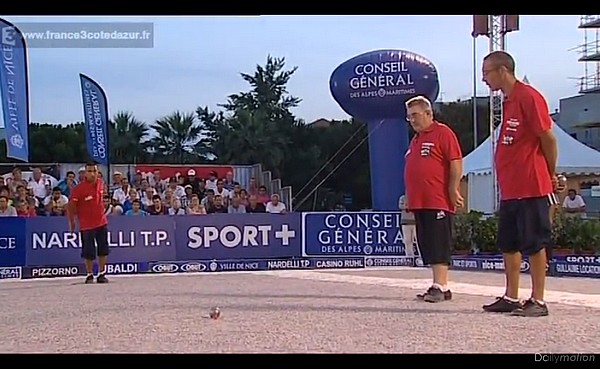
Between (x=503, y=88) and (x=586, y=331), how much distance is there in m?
2.08

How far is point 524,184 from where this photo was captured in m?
6.25

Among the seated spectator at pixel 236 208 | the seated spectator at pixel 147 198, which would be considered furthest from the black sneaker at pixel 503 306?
the seated spectator at pixel 147 198

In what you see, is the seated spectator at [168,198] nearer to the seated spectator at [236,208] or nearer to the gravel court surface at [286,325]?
the seated spectator at [236,208]

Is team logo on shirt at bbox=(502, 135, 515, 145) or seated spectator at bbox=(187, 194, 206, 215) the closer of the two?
team logo on shirt at bbox=(502, 135, 515, 145)

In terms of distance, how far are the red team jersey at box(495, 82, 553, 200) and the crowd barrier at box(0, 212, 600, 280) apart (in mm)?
7455

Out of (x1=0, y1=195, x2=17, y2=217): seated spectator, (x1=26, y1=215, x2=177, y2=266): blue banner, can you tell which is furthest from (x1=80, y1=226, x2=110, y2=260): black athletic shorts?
(x1=0, y1=195, x2=17, y2=217): seated spectator

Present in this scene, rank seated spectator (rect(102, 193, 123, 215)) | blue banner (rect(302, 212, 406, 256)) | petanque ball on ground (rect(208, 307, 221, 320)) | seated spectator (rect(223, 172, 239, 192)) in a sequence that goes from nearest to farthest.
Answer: petanque ball on ground (rect(208, 307, 221, 320))
blue banner (rect(302, 212, 406, 256))
seated spectator (rect(102, 193, 123, 215))
seated spectator (rect(223, 172, 239, 192))

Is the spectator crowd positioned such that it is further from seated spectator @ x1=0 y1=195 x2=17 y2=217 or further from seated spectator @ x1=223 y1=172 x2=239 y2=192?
seated spectator @ x1=223 y1=172 x2=239 y2=192

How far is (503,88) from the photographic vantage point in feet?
21.4

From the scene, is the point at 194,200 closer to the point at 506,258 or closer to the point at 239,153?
the point at 506,258

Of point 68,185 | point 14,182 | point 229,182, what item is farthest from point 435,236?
point 229,182

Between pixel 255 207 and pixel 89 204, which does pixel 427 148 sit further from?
pixel 255 207

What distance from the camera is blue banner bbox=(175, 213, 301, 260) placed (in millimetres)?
14945
